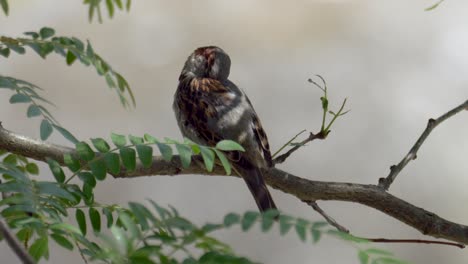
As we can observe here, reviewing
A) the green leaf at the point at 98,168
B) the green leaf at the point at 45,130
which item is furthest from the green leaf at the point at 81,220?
the green leaf at the point at 45,130

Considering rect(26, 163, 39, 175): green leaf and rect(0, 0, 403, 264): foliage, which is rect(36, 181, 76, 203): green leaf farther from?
rect(26, 163, 39, 175): green leaf

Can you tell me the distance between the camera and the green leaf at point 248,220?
1237mm

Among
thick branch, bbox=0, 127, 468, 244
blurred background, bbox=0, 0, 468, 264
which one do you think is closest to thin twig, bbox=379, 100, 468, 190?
thick branch, bbox=0, 127, 468, 244

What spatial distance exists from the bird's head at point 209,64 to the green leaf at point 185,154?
6.15 feet

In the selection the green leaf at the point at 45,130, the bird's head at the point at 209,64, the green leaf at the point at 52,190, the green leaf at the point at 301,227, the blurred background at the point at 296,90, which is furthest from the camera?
the blurred background at the point at 296,90

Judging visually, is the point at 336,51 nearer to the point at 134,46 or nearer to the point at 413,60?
the point at 413,60

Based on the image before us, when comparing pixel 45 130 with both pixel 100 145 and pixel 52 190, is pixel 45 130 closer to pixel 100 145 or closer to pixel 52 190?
pixel 100 145

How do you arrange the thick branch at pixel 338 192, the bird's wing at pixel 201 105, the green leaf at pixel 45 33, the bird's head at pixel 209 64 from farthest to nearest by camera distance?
the bird's head at pixel 209 64 < the bird's wing at pixel 201 105 < the thick branch at pixel 338 192 < the green leaf at pixel 45 33

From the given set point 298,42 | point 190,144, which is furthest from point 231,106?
point 298,42

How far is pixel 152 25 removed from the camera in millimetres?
5391

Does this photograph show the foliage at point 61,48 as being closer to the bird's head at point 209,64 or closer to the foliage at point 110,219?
the foliage at point 110,219

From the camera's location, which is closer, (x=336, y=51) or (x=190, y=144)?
(x=190, y=144)

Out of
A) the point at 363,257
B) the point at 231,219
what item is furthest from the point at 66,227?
the point at 363,257

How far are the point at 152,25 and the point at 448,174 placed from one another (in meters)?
2.25
